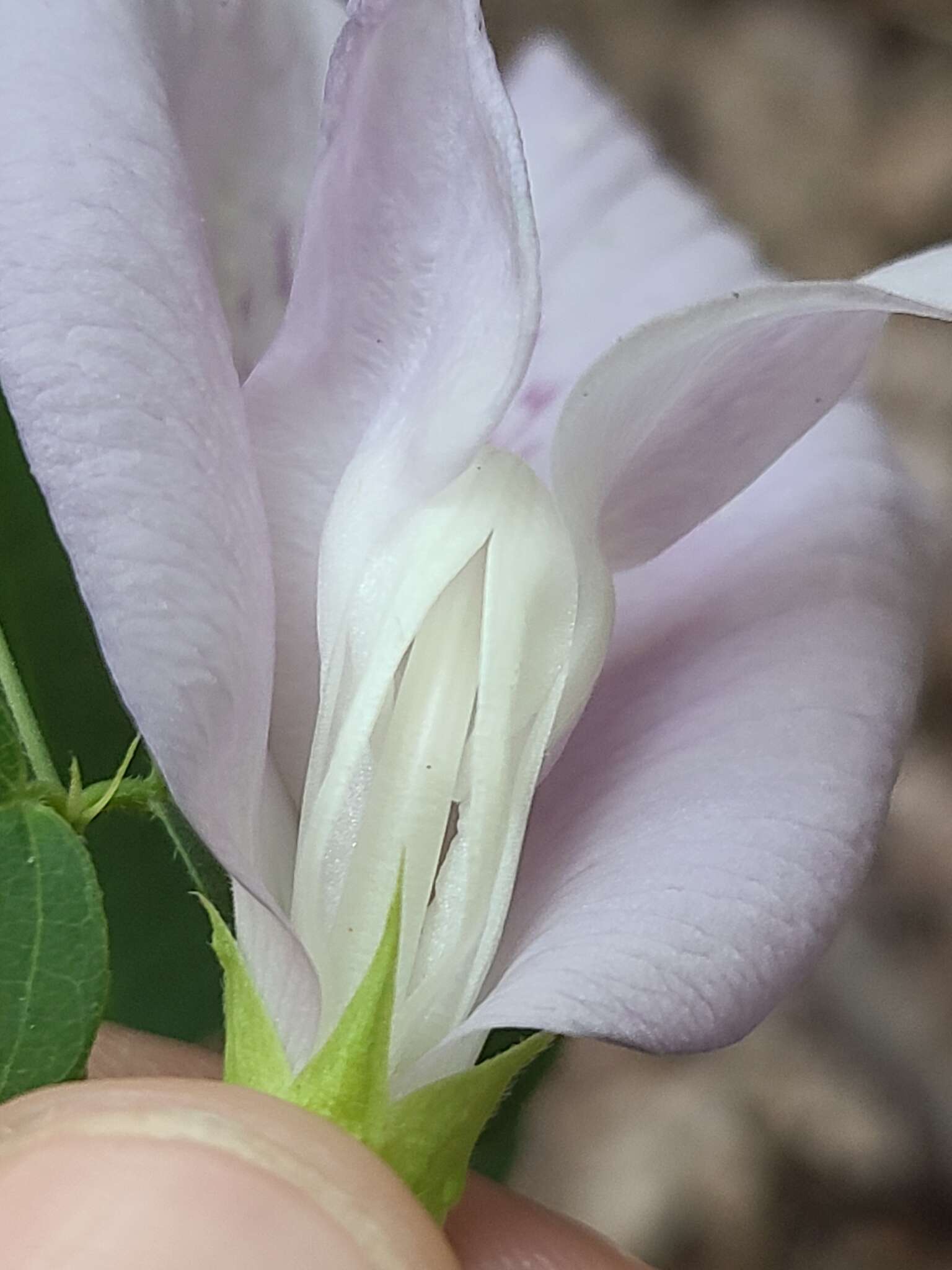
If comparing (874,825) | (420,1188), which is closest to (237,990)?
(420,1188)

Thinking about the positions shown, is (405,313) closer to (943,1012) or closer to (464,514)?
(464,514)

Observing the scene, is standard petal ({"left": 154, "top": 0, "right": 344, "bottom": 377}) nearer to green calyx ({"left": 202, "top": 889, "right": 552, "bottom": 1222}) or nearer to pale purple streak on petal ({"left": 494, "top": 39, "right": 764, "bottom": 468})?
pale purple streak on petal ({"left": 494, "top": 39, "right": 764, "bottom": 468})

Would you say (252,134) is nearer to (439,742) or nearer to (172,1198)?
(439,742)

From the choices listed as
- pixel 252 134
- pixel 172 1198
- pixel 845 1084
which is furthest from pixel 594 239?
pixel 845 1084

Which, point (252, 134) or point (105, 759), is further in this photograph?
point (105, 759)

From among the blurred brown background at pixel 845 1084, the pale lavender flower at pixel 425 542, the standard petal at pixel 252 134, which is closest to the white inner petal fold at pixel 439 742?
the pale lavender flower at pixel 425 542
